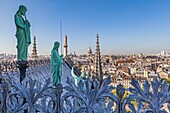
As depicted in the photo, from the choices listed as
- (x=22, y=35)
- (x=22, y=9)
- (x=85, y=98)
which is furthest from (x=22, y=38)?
(x=85, y=98)

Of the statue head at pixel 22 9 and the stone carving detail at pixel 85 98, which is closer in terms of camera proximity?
the stone carving detail at pixel 85 98

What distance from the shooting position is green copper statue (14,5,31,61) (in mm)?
4918

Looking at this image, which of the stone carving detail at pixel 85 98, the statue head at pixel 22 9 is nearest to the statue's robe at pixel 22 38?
the statue head at pixel 22 9

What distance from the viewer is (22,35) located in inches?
200

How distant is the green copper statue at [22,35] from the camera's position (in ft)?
16.1

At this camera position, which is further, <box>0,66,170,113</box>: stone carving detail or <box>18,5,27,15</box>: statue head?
<box>18,5,27,15</box>: statue head

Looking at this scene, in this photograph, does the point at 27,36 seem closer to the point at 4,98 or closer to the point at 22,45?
the point at 22,45

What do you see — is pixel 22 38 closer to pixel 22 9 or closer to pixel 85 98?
pixel 22 9

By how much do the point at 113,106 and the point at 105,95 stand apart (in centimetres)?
16

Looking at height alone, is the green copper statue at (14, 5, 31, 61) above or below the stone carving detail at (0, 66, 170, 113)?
above

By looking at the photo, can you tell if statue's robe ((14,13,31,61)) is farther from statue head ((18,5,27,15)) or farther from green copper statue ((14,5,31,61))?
statue head ((18,5,27,15))

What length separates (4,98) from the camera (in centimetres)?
228

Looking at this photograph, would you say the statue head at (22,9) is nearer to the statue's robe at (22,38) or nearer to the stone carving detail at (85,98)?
the statue's robe at (22,38)

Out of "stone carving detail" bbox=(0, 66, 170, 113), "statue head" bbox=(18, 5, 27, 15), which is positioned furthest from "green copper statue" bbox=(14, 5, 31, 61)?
"stone carving detail" bbox=(0, 66, 170, 113)
